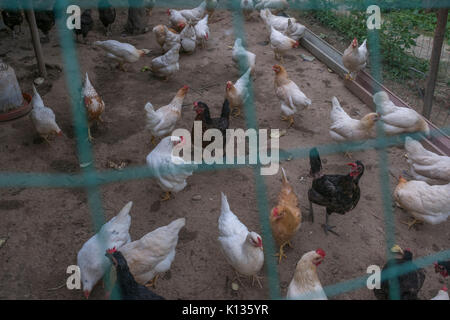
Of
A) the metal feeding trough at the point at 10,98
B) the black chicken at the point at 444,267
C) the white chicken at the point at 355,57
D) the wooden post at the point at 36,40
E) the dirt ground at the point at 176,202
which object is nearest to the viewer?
the black chicken at the point at 444,267

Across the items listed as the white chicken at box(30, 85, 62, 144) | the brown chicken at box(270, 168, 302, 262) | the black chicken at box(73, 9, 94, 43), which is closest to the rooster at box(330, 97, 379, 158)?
the brown chicken at box(270, 168, 302, 262)

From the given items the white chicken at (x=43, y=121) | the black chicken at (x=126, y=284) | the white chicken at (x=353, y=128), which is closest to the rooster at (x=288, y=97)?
the white chicken at (x=353, y=128)

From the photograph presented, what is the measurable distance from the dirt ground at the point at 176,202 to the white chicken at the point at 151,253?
27cm

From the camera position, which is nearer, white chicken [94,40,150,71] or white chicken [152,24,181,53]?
white chicken [94,40,150,71]

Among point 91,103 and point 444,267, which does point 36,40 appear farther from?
point 444,267

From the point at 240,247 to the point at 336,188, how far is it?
987 millimetres

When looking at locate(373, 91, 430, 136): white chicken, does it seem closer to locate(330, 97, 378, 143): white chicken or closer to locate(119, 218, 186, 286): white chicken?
locate(330, 97, 378, 143): white chicken

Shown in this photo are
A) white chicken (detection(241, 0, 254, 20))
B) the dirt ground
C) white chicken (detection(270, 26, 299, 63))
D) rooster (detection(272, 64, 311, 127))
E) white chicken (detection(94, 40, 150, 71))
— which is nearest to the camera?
the dirt ground

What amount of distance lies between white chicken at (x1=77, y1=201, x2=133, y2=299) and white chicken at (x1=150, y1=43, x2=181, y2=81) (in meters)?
3.24

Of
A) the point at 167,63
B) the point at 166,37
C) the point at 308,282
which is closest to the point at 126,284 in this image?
the point at 308,282

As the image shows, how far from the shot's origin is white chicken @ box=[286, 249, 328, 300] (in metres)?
2.35

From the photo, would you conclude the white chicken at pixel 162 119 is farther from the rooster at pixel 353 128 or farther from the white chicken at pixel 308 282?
the white chicken at pixel 308 282

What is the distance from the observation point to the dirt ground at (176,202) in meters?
2.85
